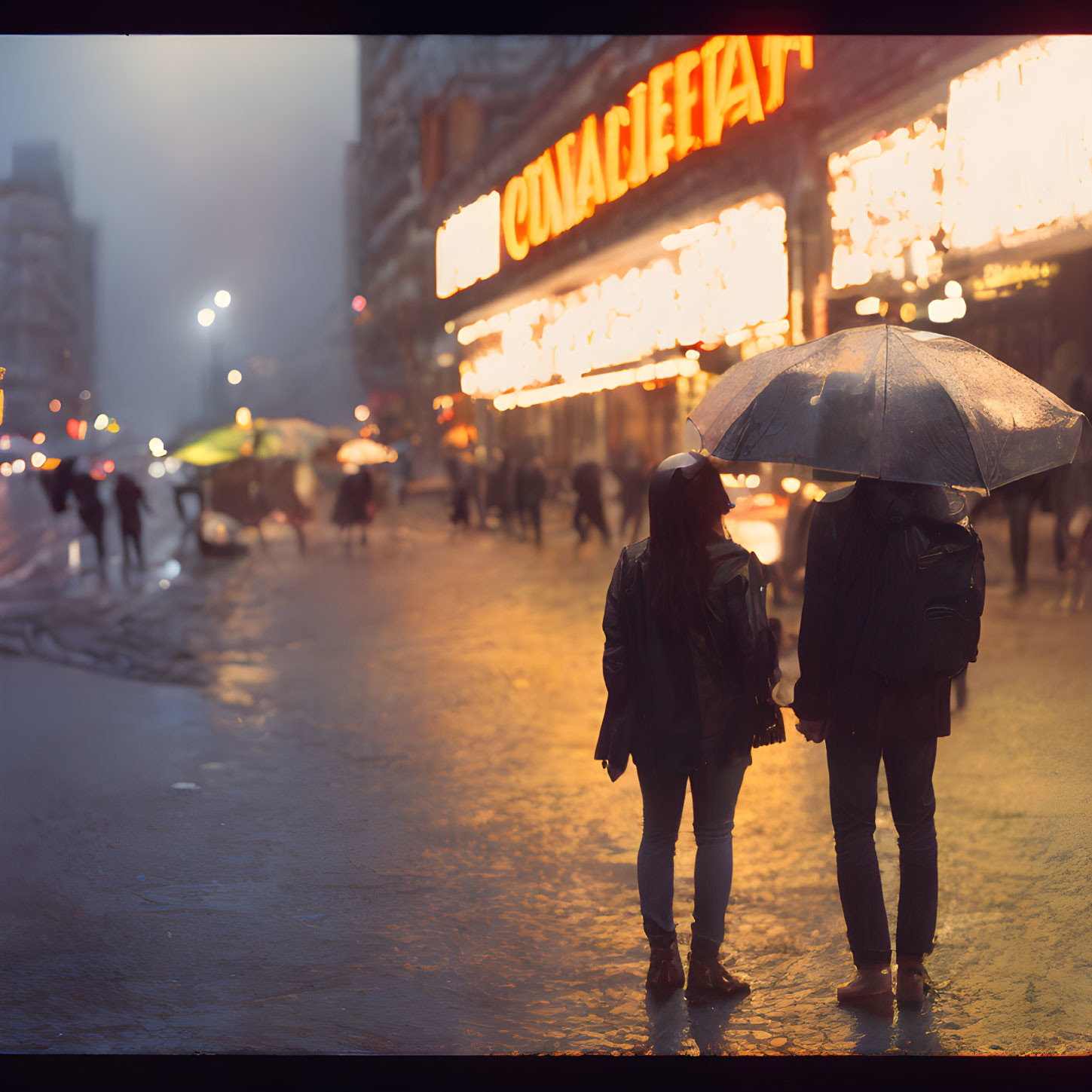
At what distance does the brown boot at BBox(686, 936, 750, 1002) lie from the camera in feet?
12.7

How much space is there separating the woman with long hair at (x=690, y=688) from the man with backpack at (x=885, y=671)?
194 millimetres

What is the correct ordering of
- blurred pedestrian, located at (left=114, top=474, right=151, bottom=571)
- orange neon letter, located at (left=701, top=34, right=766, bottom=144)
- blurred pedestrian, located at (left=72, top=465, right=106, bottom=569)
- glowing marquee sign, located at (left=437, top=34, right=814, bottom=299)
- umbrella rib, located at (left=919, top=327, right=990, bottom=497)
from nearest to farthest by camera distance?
umbrella rib, located at (left=919, top=327, right=990, bottom=497)
glowing marquee sign, located at (left=437, top=34, right=814, bottom=299)
orange neon letter, located at (left=701, top=34, right=766, bottom=144)
blurred pedestrian, located at (left=114, top=474, right=151, bottom=571)
blurred pedestrian, located at (left=72, top=465, right=106, bottom=569)

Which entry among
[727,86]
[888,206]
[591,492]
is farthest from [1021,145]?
[591,492]

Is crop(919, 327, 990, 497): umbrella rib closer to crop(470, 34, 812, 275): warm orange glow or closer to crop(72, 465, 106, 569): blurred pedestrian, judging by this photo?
crop(470, 34, 812, 275): warm orange glow

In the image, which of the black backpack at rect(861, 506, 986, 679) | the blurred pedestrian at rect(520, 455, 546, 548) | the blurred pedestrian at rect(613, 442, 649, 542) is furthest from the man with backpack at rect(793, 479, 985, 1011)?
the blurred pedestrian at rect(520, 455, 546, 548)

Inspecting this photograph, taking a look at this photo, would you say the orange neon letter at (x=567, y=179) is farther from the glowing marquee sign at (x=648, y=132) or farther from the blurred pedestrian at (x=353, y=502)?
the blurred pedestrian at (x=353, y=502)

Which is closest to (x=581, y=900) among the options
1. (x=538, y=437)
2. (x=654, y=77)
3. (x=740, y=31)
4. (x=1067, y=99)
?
(x=740, y=31)

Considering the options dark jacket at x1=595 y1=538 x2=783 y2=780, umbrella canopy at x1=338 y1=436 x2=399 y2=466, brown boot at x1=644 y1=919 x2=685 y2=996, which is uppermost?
umbrella canopy at x1=338 y1=436 x2=399 y2=466

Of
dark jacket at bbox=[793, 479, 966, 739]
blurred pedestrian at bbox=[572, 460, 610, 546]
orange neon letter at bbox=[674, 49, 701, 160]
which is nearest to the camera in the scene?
dark jacket at bbox=[793, 479, 966, 739]

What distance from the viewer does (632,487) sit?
21.5 metres

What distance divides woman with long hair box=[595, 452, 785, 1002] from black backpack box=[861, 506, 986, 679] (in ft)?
1.22

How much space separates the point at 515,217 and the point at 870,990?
97.0ft
